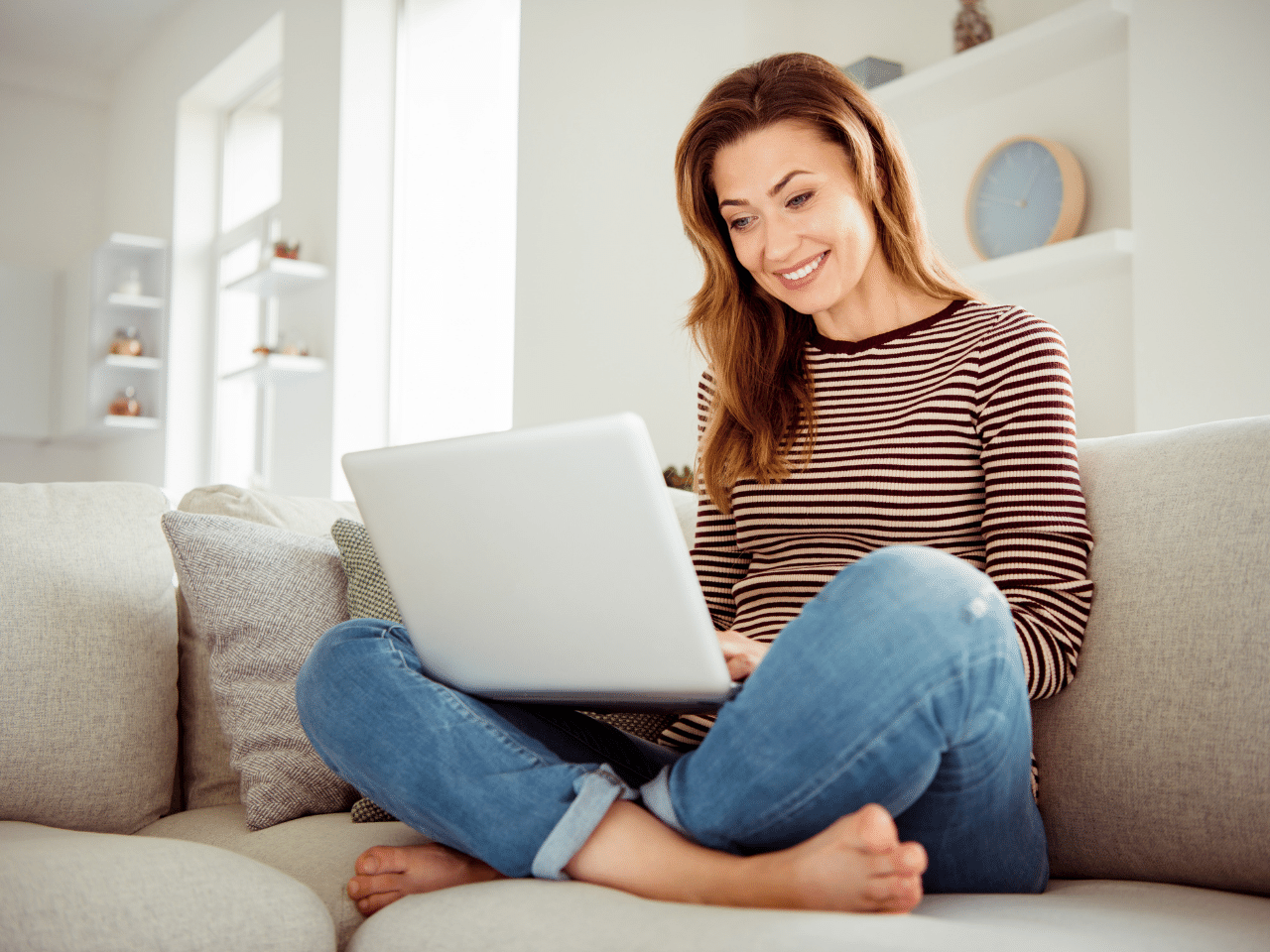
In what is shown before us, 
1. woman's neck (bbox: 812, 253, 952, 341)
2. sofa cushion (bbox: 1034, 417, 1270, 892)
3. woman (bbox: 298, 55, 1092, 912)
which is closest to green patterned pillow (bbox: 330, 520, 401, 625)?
woman (bbox: 298, 55, 1092, 912)

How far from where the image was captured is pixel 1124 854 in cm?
103

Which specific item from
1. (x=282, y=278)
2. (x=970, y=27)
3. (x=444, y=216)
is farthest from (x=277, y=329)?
(x=970, y=27)

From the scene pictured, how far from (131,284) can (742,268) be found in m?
4.61

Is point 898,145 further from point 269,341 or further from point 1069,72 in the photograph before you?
point 269,341

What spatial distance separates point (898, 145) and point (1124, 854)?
78cm

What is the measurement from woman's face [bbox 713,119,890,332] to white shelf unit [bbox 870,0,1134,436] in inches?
33.6

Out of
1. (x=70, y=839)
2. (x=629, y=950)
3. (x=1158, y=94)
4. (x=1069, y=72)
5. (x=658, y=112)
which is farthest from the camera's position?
(x=658, y=112)

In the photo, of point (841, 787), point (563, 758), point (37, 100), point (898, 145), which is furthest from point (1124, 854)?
point (37, 100)

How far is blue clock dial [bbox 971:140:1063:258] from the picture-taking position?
86.3 inches

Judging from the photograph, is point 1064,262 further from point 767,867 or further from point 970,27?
point 767,867

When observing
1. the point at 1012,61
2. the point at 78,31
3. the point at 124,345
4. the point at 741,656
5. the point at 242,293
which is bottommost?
the point at 741,656

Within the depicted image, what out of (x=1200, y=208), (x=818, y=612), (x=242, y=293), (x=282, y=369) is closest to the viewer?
(x=818, y=612)

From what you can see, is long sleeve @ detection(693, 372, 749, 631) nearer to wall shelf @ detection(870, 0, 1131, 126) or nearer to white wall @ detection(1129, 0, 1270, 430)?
white wall @ detection(1129, 0, 1270, 430)

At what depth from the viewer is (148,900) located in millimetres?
831
